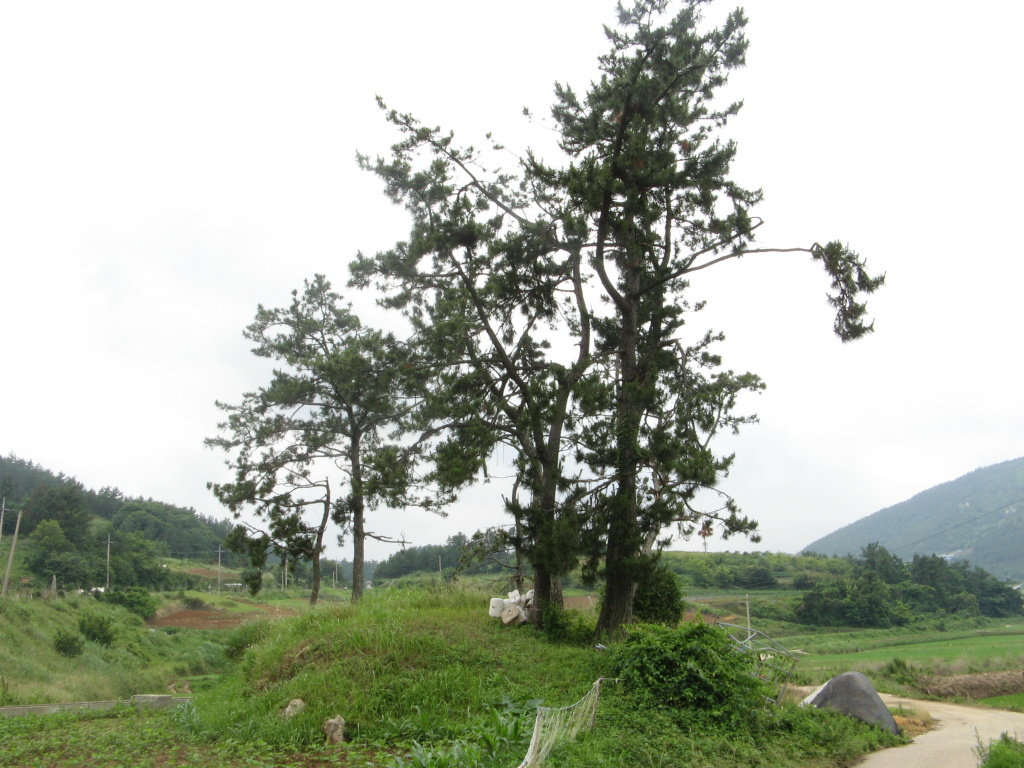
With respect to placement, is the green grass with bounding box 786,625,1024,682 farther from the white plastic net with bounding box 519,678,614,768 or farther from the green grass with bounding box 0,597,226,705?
the green grass with bounding box 0,597,226,705

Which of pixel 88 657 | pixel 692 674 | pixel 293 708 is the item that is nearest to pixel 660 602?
pixel 692 674

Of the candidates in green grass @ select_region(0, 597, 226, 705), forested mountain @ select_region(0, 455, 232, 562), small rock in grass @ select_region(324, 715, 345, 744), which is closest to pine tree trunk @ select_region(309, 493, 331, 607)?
green grass @ select_region(0, 597, 226, 705)

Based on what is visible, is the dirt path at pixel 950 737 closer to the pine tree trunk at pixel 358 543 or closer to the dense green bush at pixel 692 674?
the dense green bush at pixel 692 674

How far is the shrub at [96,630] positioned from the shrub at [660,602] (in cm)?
2539

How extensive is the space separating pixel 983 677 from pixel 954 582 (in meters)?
32.5

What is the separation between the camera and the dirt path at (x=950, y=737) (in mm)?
7832

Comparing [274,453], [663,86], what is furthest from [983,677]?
[274,453]

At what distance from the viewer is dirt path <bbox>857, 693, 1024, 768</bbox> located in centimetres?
783

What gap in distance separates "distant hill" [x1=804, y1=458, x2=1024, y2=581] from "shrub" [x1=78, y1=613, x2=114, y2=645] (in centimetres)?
5799

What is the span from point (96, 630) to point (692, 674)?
29365 millimetres

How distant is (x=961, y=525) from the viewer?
92500 millimetres

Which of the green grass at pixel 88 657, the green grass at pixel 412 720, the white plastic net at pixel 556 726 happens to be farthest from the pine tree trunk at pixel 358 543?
the white plastic net at pixel 556 726

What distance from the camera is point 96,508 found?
8244 cm

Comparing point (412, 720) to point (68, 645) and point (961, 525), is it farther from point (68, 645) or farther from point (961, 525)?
point (961, 525)
